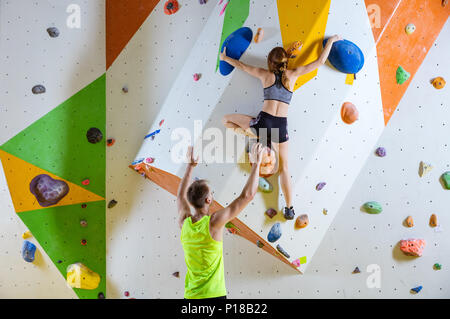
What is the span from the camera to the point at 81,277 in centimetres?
312

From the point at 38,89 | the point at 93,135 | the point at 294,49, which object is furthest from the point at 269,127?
the point at 38,89

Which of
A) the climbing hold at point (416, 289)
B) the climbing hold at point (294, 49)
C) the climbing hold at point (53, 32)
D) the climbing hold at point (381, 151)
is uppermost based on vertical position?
the climbing hold at point (53, 32)

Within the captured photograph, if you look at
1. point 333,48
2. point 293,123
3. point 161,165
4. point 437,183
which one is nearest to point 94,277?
point 161,165

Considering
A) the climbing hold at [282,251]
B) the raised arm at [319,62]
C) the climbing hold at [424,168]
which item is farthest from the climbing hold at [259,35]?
the climbing hold at [424,168]

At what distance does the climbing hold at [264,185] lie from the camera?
2.66 m

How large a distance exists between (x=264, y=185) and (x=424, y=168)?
1.28 metres

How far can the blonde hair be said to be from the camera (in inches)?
92.3

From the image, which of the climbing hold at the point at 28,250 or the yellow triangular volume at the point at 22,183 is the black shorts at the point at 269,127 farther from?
the climbing hold at the point at 28,250

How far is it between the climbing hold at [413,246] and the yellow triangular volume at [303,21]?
5.55 ft

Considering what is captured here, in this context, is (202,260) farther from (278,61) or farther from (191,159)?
(278,61)

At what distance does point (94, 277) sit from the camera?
10.3ft

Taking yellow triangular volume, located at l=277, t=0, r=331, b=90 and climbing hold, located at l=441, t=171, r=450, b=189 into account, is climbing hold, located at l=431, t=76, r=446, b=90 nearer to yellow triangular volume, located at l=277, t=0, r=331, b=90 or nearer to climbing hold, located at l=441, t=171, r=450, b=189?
climbing hold, located at l=441, t=171, r=450, b=189

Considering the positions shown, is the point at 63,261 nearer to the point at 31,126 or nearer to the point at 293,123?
→ the point at 31,126

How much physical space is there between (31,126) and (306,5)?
226 cm
